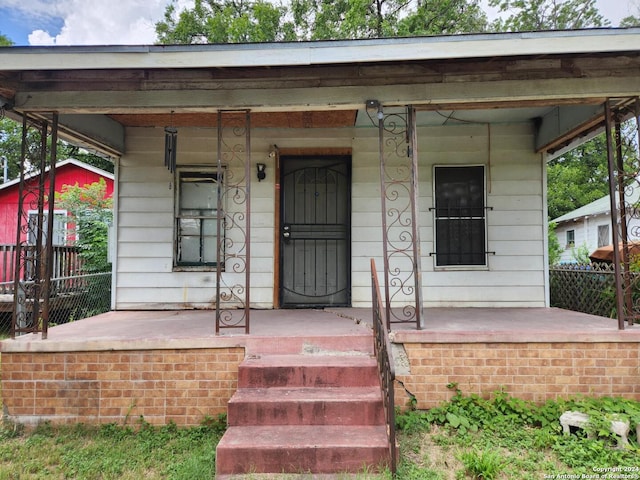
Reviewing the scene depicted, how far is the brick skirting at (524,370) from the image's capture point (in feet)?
10.1

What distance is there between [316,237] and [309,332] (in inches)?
71.7

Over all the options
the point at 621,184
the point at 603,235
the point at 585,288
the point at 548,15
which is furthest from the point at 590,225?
the point at 621,184

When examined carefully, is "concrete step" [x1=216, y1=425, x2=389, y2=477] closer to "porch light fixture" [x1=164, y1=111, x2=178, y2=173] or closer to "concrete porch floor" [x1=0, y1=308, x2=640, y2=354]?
"concrete porch floor" [x1=0, y1=308, x2=640, y2=354]

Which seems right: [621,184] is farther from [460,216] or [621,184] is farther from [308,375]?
[308,375]

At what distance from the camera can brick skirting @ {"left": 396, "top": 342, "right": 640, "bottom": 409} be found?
3.08 metres

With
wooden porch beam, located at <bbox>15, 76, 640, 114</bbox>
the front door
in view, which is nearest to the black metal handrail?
wooden porch beam, located at <bbox>15, 76, 640, 114</bbox>

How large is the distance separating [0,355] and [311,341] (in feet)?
8.41

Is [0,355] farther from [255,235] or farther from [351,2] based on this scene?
[351,2]

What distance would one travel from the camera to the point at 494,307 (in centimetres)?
481

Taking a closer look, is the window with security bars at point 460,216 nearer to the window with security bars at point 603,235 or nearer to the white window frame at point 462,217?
the white window frame at point 462,217

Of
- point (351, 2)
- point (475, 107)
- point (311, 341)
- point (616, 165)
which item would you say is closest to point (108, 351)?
point (311, 341)

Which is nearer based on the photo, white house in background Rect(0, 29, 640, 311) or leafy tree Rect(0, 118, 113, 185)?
white house in background Rect(0, 29, 640, 311)

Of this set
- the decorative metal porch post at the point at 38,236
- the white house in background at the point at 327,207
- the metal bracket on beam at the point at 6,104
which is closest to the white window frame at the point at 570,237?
the white house in background at the point at 327,207

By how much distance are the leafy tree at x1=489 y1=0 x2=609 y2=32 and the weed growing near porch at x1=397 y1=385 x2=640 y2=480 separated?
52.4 feet
